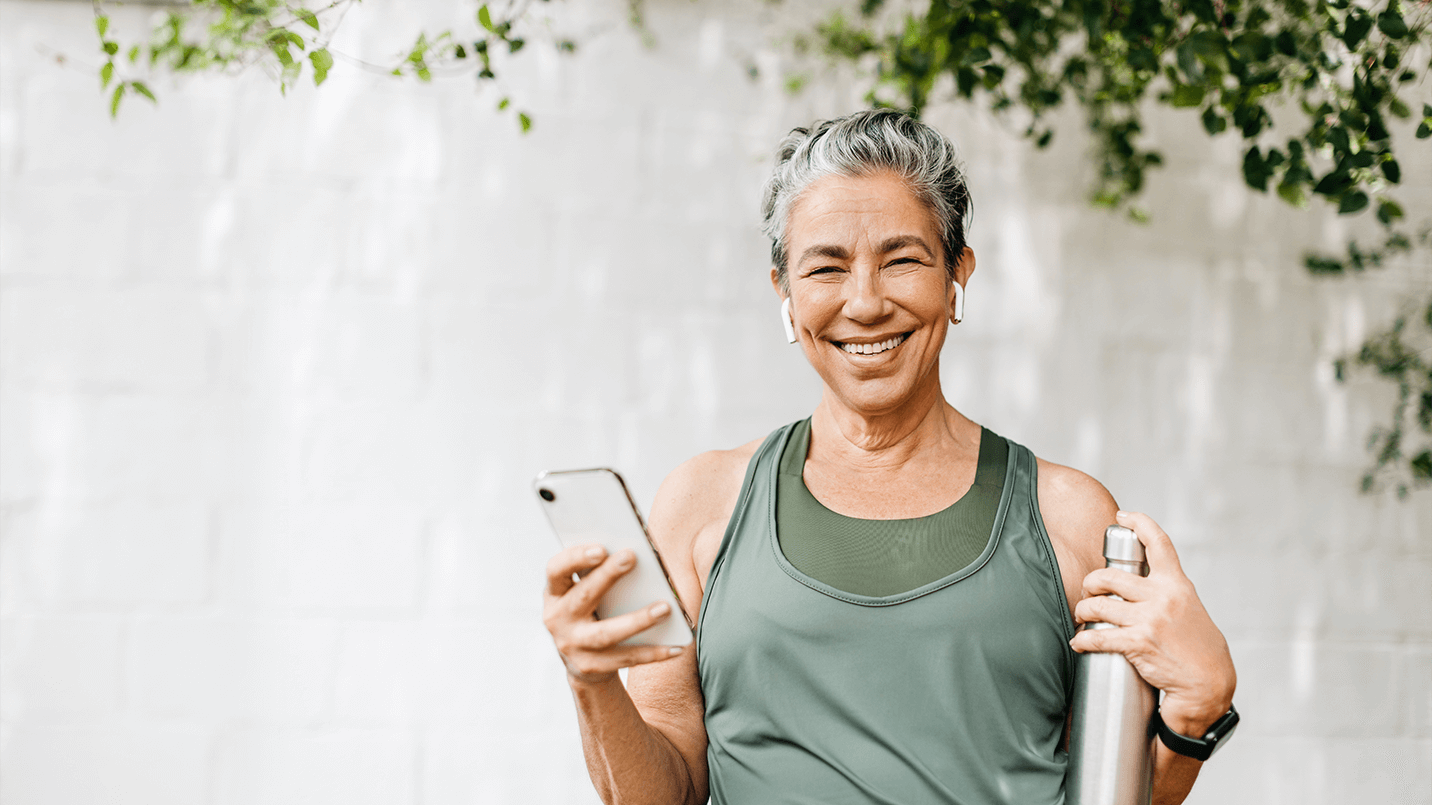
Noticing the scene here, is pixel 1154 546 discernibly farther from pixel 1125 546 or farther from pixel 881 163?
pixel 881 163

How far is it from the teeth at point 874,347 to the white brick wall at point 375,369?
2.42 feet

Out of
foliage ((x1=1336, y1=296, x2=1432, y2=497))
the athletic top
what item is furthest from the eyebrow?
foliage ((x1=1336, y1=296, x2=1432, y2=497))

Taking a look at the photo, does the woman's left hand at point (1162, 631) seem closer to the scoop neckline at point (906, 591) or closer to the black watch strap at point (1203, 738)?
the black watch strap at point (1203, 738)

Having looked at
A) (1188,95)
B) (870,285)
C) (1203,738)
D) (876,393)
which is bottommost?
(1203,738)

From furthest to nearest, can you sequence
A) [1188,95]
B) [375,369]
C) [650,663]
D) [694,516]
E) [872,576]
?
1. [375,369]
2. [1188,95]
3. [694,516]
4. [872,576]
5. [650,663]

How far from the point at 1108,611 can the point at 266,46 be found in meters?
1.46

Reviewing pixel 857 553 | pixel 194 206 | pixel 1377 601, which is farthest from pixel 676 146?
pixel 1377 601

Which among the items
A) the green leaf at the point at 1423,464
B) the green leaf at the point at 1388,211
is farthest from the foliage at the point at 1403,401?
the green leaf at the point at 1388,211

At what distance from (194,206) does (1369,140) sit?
1.89 m

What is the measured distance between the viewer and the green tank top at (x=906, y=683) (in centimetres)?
103

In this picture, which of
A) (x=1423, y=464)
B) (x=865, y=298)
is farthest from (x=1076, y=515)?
(x=1423, y=464)

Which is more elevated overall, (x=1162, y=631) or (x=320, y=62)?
(x=320, y=62)

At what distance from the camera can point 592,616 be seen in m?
0.87

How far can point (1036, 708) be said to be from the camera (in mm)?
1053
